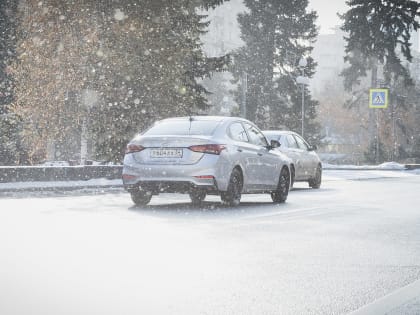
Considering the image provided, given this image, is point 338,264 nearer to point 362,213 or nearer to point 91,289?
point 91,289

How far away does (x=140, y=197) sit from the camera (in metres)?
14.6

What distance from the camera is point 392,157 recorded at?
202 ft

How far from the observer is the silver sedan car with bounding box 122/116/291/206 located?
13711mm

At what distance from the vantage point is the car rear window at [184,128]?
14.3 meters

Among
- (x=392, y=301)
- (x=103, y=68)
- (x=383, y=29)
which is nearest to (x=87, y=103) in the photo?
(x=103, y=68)

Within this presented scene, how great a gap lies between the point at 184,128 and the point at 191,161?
39.2 inches

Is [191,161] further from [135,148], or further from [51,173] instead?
A: [51,173]

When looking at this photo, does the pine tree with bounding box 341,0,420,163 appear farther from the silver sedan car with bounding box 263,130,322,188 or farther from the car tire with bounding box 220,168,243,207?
the car tire with bounding box 220,168,243,207

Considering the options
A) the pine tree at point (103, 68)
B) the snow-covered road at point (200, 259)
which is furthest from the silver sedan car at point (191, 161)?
the pine tree at point (103, 68)

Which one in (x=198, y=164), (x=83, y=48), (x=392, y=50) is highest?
(x=392, y=50)

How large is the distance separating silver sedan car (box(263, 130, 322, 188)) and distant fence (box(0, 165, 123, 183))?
4.77 meters

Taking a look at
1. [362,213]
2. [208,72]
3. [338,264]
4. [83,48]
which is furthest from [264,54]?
[338,264]

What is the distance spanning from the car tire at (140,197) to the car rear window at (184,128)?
102 cm

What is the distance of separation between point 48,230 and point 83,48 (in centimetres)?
2012
